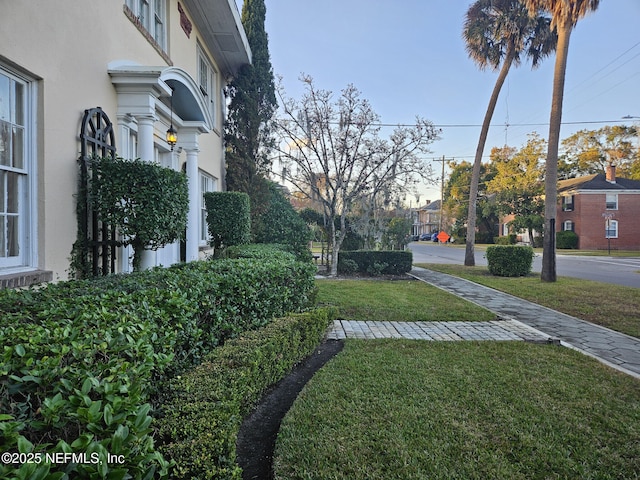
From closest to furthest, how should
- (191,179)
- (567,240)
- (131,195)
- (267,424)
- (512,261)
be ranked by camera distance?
1. (267,424)
2. (131,195)
3. (191,179)
4. (512,261)
5. (567,240)

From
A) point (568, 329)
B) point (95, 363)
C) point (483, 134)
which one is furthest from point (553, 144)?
point (95, 363)

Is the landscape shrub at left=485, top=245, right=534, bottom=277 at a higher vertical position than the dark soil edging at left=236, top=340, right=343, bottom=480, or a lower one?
higher

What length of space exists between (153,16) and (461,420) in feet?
26.4

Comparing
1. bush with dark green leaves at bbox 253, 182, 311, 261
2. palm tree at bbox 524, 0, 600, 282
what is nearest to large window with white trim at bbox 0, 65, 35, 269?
bush with dark green leaves at bbox 253, 182, 311, 261

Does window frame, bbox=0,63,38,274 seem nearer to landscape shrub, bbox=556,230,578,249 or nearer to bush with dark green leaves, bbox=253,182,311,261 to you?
bush with dark green leaves, bbox=253,182,311,261

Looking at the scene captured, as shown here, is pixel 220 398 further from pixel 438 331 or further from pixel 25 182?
pixel 438 331

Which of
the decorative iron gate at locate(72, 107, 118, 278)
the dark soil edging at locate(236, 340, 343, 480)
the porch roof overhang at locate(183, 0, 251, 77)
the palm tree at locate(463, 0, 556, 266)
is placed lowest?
the dark soil edging at locate(236, 340, 343, 480)

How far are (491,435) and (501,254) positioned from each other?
37.9 feet

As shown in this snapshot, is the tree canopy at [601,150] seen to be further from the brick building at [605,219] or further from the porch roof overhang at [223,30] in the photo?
the porch roof overhang at [223,30]

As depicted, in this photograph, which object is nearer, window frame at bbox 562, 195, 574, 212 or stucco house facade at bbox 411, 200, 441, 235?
window frame at bbox 562, 195, 574, 212

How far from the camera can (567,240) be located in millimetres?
32031

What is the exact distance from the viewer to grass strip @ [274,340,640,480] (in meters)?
2.38

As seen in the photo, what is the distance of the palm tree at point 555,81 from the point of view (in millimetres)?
10555

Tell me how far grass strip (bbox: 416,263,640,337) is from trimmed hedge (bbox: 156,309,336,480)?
18.9ft
